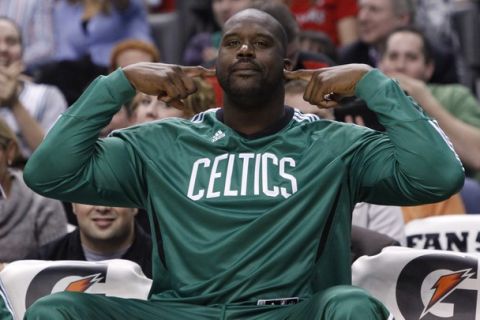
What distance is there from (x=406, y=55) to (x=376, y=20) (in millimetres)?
809

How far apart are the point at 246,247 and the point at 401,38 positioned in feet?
13.9

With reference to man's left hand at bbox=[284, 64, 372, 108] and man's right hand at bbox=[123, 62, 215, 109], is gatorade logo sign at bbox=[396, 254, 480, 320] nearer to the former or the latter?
man's left hand at bbox=[284, 64, 372, 108]

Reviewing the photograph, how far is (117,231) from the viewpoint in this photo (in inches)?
260

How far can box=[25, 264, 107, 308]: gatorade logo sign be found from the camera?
5.62 meters

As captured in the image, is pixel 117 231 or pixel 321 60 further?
pixel 321 60

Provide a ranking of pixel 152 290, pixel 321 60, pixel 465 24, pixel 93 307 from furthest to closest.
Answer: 1. pixel 465 24
2. pixel 321 60
3. pixel 152 290
4. pixel 93 307

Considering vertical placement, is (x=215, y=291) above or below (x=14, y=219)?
above

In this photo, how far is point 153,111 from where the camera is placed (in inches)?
292

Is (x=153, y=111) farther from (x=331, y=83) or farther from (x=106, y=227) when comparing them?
(x=331, y=83)

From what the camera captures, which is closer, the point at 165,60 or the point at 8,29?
the point at 8,29

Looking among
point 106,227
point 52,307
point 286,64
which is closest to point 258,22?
point 286,64

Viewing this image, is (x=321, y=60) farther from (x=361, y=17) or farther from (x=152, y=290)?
(x=152, y=290)

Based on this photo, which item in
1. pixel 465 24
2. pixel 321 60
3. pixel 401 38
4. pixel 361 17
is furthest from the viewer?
pixel 465 24

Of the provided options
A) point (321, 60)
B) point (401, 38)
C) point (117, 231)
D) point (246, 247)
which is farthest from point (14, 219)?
point (401, 38)
